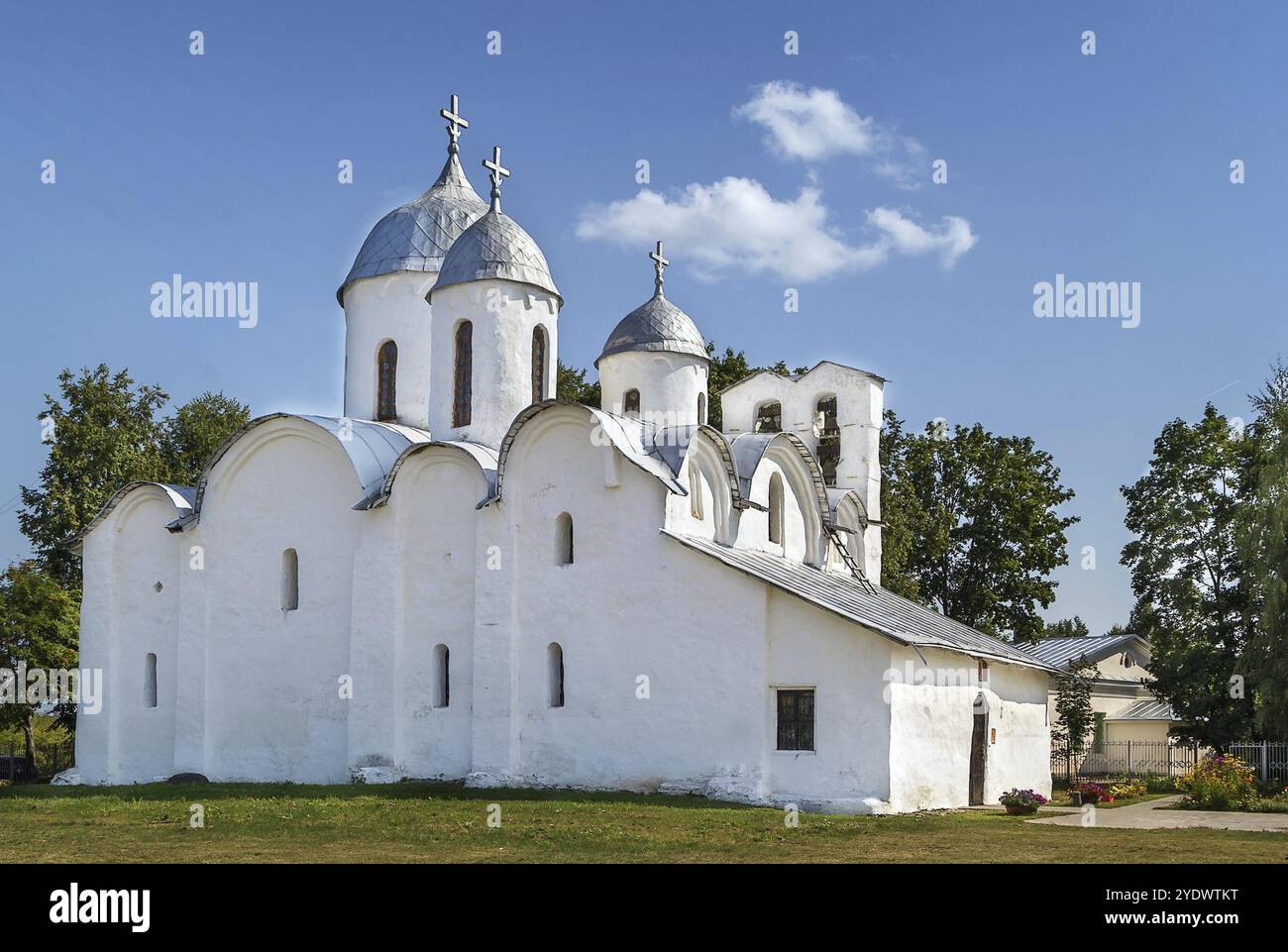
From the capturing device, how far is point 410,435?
25250 mm

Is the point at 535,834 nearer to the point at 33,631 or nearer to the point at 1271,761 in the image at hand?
the point at 1271,761

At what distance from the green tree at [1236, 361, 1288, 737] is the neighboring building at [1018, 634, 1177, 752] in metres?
12.2

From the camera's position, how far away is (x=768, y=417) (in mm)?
28109

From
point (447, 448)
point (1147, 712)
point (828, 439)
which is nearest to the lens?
point (447, 448)

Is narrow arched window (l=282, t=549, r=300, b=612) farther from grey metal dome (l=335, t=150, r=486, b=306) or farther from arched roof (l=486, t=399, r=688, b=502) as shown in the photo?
grey metal dome (l=335, t=150, r=486, b=306)

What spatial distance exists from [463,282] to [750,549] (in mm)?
6827

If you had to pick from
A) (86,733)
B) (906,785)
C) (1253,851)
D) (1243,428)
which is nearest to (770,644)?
(906,785)

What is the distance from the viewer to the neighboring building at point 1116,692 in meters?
40.7

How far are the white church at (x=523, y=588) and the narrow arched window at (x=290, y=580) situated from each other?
0.18ft

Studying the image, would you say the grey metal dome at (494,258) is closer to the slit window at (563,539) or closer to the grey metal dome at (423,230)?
the grey metal dome at (423,230)

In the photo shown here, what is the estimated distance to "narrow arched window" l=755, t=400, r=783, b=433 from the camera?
28.0m

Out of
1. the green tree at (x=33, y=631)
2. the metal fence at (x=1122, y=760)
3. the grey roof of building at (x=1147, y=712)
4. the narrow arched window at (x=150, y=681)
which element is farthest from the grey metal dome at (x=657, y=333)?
the grey roof of building at (x=1147, y=712)

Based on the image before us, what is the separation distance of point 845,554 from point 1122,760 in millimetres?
17634

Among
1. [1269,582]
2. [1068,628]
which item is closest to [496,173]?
[1269,582]
